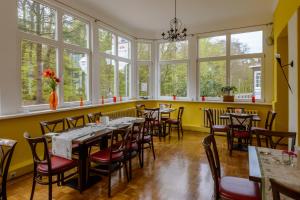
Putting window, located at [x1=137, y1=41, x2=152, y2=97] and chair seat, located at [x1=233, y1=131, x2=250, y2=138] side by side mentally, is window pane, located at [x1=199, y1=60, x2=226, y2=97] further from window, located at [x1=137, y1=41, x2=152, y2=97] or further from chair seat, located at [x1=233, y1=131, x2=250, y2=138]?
chair seat, located at [x1=233, y1=131, x2=250, y2=138]

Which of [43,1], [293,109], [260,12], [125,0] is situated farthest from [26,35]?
[260,12]

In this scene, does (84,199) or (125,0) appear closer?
(84,199)

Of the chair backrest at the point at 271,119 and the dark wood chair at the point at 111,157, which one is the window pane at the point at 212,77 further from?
the dark wood chair at the point at 111,157

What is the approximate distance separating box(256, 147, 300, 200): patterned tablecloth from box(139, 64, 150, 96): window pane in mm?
5327

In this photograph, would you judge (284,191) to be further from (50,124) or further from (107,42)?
(107,42)

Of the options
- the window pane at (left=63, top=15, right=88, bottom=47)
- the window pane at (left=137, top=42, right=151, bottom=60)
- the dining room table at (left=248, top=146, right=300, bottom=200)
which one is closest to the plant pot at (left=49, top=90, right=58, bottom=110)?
the window pane at (left=63, top=15, right=88, bottom=47)

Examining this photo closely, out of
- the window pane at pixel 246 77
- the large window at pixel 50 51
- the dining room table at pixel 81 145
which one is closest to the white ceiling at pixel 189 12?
the large window at pixel 50 51

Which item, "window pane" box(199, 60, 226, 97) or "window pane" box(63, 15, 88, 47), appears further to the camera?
"window pane" box(199, 60, 226, 97)

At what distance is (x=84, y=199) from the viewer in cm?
247

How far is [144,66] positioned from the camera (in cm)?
702

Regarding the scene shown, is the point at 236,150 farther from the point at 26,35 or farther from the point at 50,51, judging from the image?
the point at 26,35

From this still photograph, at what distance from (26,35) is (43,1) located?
0.79 m

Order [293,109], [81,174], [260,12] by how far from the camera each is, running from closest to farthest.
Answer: [81,174] → [293,109] → [260,12]

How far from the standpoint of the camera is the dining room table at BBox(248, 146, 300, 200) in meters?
1.35
